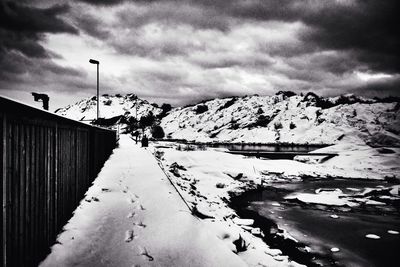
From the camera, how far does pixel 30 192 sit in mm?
3193

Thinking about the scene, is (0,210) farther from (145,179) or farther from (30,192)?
(145,179)

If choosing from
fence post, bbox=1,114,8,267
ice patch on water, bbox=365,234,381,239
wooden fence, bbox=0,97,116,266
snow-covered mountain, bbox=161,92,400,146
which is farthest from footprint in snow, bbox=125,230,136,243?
snow-covered mountain, bbox=161,92,400,146

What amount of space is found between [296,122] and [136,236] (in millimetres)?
97783

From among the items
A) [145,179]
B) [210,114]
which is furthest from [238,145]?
[210,114]

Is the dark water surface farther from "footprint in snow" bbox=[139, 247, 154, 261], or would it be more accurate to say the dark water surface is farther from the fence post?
the fence post

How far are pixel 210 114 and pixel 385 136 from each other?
8487 centimetres

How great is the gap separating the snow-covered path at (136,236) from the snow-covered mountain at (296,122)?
7520cm

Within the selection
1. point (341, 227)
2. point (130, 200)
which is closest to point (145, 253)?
point (130, 200)

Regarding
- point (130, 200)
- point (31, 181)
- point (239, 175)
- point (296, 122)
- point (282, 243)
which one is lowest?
point (282, 243)

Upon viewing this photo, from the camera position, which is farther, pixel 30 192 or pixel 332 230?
pixel 332 230

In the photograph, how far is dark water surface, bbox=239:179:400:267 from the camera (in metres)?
7.40

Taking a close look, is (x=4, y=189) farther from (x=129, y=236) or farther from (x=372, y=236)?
(x=372, y=236)

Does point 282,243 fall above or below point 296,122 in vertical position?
below

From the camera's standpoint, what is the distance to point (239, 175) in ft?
60.0
